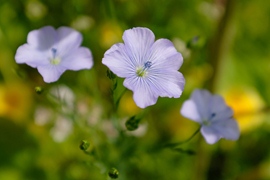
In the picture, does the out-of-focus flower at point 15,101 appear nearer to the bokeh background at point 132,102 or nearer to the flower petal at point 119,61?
the bokeh background at point 132,102

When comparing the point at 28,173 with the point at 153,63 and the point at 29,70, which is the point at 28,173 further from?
the point at 153,63

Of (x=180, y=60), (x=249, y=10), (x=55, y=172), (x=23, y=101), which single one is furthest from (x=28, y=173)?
(x=249, y=10)

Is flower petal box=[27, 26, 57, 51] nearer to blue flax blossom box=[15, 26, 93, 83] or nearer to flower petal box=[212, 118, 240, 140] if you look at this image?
blue flax blossom box=[15, 26, 93, 83]

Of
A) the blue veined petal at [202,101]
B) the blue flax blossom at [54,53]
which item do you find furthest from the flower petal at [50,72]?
the blue veined petal at [202,101]

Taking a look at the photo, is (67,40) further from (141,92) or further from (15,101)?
(15,101)

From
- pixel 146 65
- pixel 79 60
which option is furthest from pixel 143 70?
pixel 79 60
